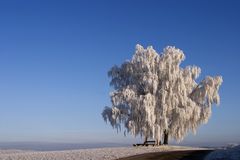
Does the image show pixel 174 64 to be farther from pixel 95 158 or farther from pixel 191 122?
pixel 95 158

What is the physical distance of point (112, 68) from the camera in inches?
2229

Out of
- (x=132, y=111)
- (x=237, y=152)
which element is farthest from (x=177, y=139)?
(x=237, y=152)

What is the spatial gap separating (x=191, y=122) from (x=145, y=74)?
858cm

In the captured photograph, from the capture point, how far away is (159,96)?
175ft

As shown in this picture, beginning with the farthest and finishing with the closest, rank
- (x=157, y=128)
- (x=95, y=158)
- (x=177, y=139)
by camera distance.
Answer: (x=177, y=139) < (x=157, y=128) < (x=95, y=158)

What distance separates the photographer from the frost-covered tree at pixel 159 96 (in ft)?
171

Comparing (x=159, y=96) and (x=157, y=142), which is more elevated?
(x=159, y=96)

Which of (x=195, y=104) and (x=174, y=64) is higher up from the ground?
(x=174, y=64)

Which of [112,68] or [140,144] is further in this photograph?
[112,68]

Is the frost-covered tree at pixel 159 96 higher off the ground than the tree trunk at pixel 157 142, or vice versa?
the frost-covered tree at pixel 159 96

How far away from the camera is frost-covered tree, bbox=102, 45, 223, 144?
52125 millimetres

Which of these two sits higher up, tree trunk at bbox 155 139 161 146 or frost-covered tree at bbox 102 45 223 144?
frost-covered tree at bbox 102 45 223 144

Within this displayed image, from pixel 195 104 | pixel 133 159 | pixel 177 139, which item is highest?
pixel 195 104

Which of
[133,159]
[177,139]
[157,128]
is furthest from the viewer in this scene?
[177,139]
